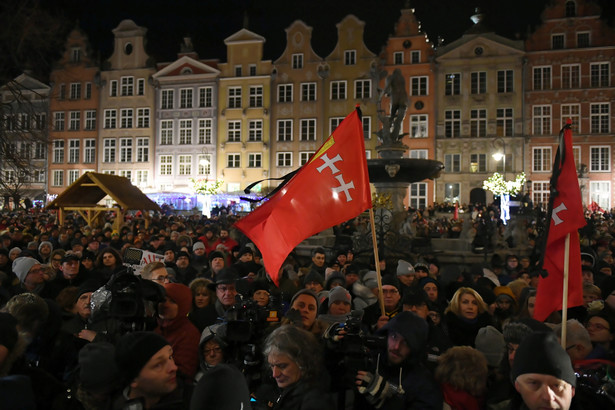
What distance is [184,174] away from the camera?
4266 centimetres

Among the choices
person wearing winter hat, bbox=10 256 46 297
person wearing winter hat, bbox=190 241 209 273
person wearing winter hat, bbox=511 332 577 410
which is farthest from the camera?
person wearing winter hat, bbox=190 241 209 273

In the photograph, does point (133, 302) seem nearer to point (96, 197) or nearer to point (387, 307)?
point (387, 307)

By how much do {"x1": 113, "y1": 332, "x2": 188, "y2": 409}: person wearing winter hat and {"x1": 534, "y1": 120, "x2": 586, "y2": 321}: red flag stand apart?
2.91m

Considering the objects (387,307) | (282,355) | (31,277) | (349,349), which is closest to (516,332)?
(349,349)

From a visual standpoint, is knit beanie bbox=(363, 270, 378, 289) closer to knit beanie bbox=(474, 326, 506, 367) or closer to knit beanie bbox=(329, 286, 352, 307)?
knit beanie bbox=(329, 286, 352, 307)

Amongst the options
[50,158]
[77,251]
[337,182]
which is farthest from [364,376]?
[50,158]

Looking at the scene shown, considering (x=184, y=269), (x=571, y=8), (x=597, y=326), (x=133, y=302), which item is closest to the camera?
(x=133, y=302)

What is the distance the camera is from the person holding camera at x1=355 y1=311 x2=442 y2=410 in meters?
2.89

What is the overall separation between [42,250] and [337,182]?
7167mm

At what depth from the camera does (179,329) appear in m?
3.90

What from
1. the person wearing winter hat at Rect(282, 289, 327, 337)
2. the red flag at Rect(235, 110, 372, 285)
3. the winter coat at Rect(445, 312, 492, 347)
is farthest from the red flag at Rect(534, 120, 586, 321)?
Answer: the person wearing winter hat at Rect(282, 289, 327, 337)

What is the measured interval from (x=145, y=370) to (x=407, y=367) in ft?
4.89

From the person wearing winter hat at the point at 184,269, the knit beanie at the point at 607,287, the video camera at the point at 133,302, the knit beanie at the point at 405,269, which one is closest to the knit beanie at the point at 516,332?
the video camera at the point at 133,302

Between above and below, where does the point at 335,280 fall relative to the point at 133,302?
below
